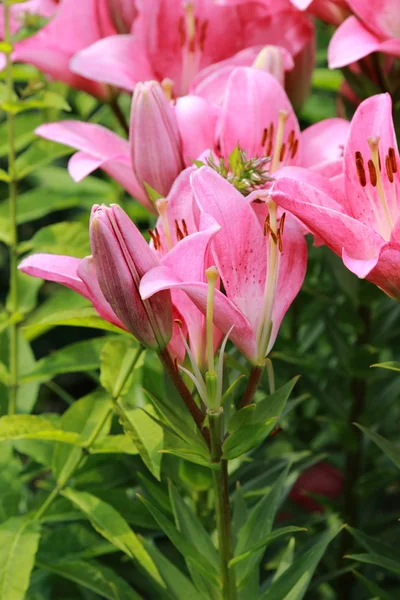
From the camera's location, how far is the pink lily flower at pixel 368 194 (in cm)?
42

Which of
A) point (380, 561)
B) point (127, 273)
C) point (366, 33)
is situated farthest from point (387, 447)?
point (366, 33)

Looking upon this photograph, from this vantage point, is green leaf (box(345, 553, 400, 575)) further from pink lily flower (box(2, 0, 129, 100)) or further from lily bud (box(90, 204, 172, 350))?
pink lily flower (box(2, 0, 129, 100))

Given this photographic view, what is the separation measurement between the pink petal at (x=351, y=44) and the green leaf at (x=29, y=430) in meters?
0.28

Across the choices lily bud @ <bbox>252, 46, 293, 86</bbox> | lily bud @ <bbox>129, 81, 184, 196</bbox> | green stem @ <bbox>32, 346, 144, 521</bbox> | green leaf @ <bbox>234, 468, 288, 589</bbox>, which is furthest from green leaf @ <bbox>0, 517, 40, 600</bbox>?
lily bud @ <bbox>252, 46, 293, 86</bbox>

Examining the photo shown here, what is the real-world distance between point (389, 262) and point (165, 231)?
0.38 ft

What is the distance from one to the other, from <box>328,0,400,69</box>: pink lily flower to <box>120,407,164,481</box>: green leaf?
25 cm

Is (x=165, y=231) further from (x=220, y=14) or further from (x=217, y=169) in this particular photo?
(x=220, y=14)

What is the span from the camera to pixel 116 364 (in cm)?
52

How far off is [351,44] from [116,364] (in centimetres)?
26

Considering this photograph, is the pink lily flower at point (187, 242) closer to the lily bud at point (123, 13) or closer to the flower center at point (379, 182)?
the flower center at point (379, 182)

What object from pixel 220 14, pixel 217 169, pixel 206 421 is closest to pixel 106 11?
pixel 220 14

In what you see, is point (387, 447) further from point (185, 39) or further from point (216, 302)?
point (185, 39)

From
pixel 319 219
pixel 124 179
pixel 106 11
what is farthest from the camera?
pixel 106 11

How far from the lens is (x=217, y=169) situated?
0.46m
